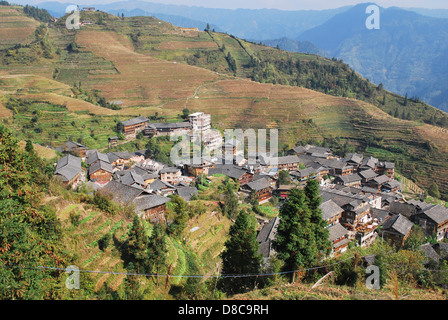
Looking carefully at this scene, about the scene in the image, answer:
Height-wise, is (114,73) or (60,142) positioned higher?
(114,73)

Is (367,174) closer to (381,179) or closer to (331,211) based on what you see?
(381,179)

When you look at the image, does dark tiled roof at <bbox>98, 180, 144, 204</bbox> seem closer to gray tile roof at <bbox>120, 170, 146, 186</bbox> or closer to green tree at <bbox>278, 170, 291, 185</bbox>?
gray tile roof at <bbox>120, 170, 146, 186</bbox>

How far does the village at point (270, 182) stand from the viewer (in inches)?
645

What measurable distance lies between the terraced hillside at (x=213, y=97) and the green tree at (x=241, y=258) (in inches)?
861

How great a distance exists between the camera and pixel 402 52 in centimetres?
17588

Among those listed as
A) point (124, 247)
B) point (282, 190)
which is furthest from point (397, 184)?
point (124, 247)

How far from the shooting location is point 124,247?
9.23 meters

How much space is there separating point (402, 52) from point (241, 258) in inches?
7854

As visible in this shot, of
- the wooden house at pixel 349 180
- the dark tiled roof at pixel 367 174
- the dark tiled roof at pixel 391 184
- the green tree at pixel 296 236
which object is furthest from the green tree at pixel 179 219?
the dark tiled roof at pixel 391 184

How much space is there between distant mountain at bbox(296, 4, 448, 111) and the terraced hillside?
362 feet

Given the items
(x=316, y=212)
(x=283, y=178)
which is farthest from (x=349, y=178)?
(x=316, y=212)

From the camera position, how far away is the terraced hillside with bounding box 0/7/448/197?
34562 mm

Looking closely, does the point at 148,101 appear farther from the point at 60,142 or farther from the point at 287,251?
the point at 287,251

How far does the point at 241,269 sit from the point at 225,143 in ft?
78.2
